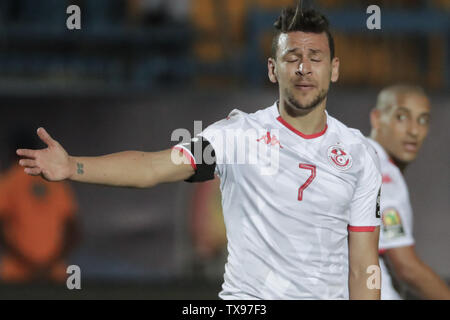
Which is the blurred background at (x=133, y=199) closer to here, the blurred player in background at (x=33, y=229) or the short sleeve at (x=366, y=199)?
the blurred player in background at (x=33, y=229)

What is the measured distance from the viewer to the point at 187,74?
9.77m

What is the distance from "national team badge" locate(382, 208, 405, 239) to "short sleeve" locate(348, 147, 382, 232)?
74 centimetres

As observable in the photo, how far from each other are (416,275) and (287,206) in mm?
1105

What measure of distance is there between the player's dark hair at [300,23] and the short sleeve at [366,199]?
0.50 m

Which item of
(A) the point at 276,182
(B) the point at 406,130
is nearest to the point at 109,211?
(B) the point at 406,130

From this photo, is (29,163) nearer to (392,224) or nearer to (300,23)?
(300,23)

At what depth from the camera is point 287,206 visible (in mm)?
3402

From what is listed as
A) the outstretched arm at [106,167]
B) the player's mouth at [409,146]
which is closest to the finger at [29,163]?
the outstretched arm at [106,167]

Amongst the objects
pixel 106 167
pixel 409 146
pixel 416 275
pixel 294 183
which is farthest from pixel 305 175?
pixel 409 146

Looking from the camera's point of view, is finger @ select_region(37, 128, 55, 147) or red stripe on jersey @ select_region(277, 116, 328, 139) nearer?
finger @ select_region(37, 128, 55, 147)

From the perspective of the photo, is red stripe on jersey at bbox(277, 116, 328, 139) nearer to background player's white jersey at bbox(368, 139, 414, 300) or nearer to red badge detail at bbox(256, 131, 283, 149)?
red badge detail at bbox(256, 131, 283, 149)

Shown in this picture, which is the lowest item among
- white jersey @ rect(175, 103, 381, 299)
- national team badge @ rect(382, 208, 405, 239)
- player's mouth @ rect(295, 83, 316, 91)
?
national team badge @ rect(382, 208, 405, 239)

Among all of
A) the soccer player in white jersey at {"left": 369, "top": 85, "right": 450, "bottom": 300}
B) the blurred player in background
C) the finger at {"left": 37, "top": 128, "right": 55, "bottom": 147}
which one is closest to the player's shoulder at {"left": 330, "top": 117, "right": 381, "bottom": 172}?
the soccer player in white jersey at {"left": 369, "top": 85, "right": 450, "bottom": 300}

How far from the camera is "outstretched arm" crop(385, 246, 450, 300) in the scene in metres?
4.11
